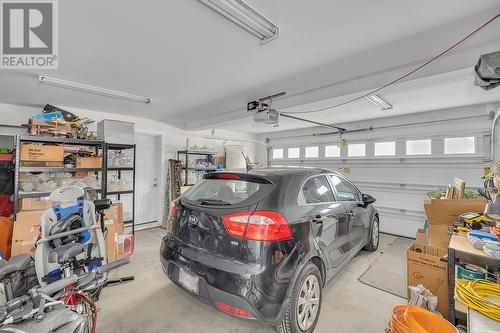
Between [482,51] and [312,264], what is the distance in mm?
2412

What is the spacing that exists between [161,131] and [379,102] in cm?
474

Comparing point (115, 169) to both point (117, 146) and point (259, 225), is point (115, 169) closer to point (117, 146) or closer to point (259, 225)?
point (117, 146)

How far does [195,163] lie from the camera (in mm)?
5895

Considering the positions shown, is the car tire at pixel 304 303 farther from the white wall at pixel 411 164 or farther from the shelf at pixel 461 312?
the white wall at pixel 411 164

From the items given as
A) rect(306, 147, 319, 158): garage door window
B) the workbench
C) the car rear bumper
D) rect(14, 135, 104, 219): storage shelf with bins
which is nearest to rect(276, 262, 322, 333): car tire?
the car rear bumper

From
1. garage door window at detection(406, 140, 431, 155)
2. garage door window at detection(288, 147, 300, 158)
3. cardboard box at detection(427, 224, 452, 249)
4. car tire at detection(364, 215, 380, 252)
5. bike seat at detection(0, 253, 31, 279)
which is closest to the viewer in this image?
bike seat at detection(0, 253, 31, 279)

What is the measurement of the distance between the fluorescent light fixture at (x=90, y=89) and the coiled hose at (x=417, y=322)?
161 inches

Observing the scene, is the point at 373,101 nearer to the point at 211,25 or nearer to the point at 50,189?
the point at 211,25

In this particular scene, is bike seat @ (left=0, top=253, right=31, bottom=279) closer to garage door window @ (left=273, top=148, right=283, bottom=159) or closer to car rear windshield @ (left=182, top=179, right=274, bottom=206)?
car rear windshield @ (left=182, top=179, right=274, bottom=206)

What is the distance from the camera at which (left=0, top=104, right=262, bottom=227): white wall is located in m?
3.73

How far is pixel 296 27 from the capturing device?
68.8 inches

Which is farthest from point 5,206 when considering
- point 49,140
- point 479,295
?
point 479,295

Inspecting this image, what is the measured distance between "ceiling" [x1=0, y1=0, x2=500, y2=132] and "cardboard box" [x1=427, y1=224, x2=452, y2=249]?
166cm

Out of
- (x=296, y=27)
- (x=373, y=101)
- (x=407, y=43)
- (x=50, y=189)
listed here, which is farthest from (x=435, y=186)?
(x=50, y=189)
